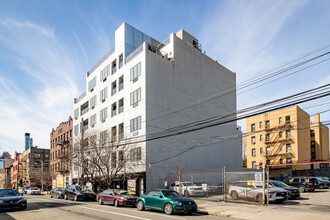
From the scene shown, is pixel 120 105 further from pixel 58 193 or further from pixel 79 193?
pixel 79 193

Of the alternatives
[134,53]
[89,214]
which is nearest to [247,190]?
[89,214]

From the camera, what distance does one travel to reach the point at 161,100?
117 feet

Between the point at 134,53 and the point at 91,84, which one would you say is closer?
the point at 134,53

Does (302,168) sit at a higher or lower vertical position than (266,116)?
lower

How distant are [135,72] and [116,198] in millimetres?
19442

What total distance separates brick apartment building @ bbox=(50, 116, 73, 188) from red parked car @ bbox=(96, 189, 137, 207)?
109ft

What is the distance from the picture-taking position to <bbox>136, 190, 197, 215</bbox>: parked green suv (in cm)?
1528

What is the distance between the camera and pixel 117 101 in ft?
131

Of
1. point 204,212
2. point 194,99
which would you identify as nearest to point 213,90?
point 194,99

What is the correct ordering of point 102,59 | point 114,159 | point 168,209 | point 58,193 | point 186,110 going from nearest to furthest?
point 168,209
point 114,159
point 58,193
point 186,110
point 102,59

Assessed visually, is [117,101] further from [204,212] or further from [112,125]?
[204,212]

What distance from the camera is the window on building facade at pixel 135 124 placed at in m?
34.2

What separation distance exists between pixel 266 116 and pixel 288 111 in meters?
4.52

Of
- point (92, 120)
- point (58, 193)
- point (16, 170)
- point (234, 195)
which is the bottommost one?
point (16, 170)
